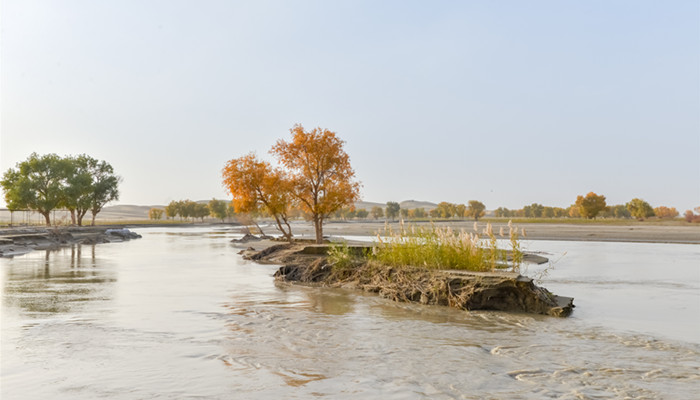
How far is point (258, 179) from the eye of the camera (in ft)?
100

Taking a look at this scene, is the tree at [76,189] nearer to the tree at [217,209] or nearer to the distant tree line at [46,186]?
the distant tree line at [46,186]

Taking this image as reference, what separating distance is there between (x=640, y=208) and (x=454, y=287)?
114 meters

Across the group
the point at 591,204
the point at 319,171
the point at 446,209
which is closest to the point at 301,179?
the point at 319,171

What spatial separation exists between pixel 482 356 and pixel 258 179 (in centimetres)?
2492

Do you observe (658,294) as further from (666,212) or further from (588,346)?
(666,212)

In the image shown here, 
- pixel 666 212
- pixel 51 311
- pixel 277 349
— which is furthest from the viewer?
pixel 666 212

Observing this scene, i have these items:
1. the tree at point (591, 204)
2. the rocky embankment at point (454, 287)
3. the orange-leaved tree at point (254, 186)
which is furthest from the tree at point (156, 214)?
the rocky embankment at point (454, 287)

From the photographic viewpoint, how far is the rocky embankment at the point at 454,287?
10.4 m

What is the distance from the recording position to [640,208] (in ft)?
359

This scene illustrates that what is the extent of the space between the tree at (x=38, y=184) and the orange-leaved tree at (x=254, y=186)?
45.8 metres

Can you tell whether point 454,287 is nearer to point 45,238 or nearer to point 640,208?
point 45,238

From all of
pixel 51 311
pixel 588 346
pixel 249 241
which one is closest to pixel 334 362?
pixel 588 346

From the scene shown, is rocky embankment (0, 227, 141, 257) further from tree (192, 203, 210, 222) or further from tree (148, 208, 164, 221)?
tree (148, 208, 164, 221)

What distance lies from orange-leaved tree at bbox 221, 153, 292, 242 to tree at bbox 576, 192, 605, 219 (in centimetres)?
8854
